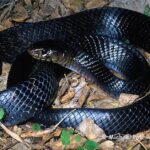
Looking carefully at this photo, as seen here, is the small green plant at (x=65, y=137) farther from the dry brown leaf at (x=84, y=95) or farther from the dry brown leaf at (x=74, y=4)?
the dry brown leaf at (x=74, y=4)

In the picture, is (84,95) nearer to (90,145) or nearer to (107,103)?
(107,103)

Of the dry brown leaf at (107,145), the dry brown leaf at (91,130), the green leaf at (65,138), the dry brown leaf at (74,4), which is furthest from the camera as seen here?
the dry brown leaf at (74,4)

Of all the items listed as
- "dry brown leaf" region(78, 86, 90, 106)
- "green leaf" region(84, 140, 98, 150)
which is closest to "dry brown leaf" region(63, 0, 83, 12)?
"dry brown leaf" region(78, 86, 90, 106)

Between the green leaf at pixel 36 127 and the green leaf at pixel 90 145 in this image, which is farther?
the green leaf at pixel 36 127

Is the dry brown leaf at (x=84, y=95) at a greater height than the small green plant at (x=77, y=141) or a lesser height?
lesser

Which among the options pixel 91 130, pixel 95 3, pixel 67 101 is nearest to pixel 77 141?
pixel 91 130

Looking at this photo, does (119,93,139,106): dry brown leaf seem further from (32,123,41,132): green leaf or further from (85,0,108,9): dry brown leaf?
(85,0,108,9): dry brown leaf

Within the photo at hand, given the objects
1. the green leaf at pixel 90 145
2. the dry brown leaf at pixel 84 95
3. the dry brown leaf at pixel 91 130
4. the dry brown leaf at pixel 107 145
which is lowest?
the dry brown leaf at pixel 84 95

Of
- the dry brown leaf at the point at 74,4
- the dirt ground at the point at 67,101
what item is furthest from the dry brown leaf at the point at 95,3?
the dry brown leaf at the point at 74,4
